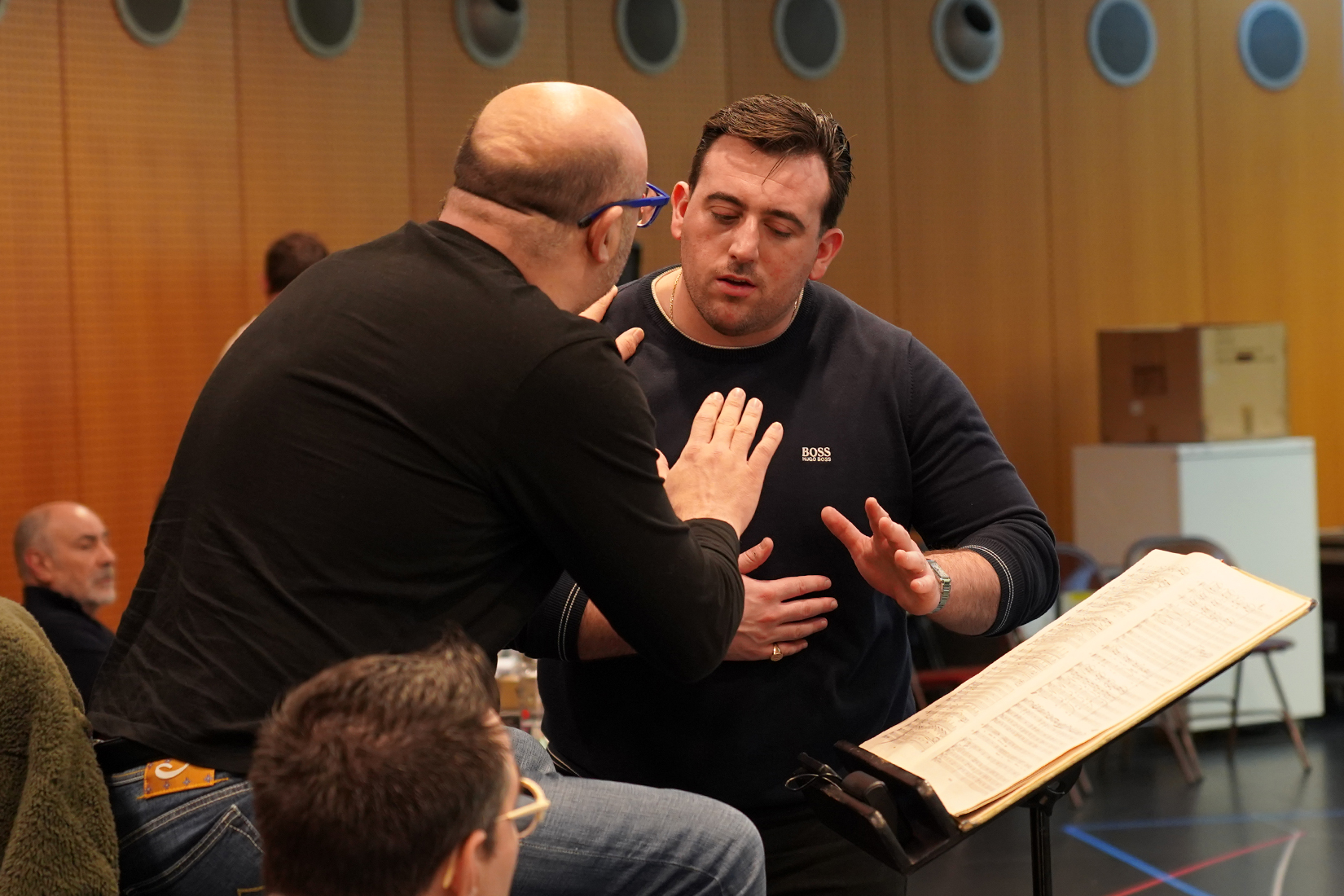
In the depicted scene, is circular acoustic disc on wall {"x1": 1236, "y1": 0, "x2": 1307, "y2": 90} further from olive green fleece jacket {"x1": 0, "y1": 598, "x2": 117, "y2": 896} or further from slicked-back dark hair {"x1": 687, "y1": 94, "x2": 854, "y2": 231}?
olive green fleece jacket {"x1": 0, "y1": 598, "x2": 117, "y2": 896}

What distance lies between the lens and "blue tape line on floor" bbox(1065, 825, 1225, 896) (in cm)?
429

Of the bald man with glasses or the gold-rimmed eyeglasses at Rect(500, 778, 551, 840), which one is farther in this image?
the bald man with glasses

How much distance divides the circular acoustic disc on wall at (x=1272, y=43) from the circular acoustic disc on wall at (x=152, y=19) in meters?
5.34

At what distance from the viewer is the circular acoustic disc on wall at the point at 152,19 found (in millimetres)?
5109

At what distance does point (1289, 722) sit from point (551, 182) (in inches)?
215

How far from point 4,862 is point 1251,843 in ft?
14.5

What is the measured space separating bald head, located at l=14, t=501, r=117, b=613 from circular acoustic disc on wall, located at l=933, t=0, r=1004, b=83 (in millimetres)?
4517

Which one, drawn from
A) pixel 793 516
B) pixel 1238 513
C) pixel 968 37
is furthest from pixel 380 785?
pixel 968 37

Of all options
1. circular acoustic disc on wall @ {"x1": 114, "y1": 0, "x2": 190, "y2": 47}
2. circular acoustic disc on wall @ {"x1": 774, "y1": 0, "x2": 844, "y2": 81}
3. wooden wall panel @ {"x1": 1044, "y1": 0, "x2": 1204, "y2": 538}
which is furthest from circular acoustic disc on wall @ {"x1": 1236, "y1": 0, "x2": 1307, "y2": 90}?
circular acoustic disc on wall @ {"x1": 114, "y1": 0, "x2": 190, "y2": 47}

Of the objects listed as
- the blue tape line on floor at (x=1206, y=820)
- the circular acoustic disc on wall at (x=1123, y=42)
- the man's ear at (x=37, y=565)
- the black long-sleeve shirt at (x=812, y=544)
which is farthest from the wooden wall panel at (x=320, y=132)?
the black long-sleeve shirt at (x=812, y=544)

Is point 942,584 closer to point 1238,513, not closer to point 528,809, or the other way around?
point 528,809

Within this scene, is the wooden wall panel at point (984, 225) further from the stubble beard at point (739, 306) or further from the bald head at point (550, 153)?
the bald head at point (550, 153)

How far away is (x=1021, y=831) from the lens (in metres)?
5.09

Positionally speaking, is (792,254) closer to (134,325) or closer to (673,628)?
(673,628)
